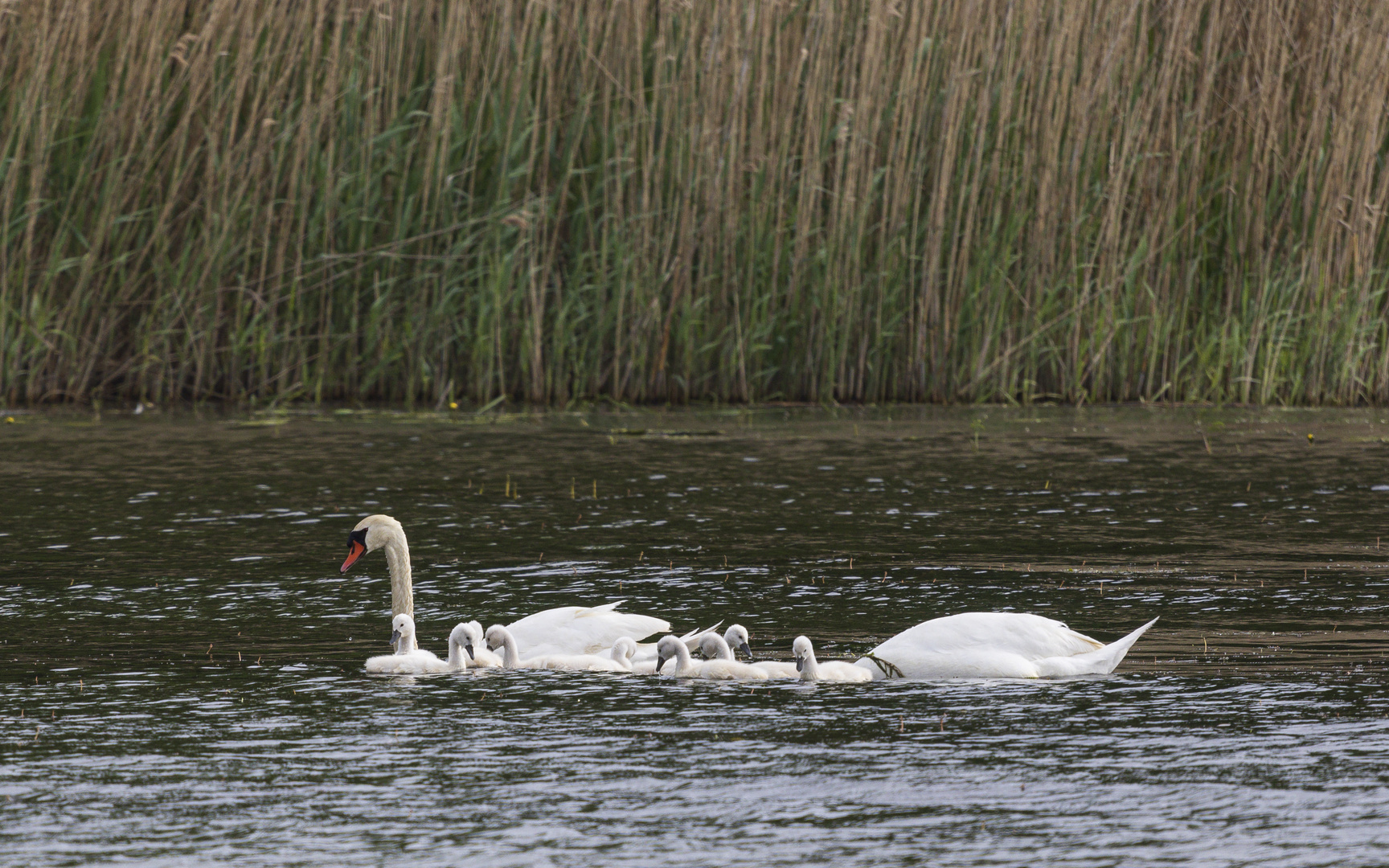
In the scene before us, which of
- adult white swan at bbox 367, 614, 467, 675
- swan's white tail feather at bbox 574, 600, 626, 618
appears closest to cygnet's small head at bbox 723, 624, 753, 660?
swan's white tail feather at bbox 574, 600, 626, 618

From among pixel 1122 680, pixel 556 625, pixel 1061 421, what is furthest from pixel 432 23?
pixel 1122 680

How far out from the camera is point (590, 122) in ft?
44.4

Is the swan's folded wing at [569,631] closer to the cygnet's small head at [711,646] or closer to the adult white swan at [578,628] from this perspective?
the adult white swan at [578,628]

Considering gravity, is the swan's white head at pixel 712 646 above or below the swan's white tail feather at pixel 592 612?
below

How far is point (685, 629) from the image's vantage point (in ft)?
23.4

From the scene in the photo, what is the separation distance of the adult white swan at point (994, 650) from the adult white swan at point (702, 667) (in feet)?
1.13

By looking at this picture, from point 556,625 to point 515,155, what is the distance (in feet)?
22.8

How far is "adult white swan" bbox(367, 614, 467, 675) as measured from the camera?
6.36m

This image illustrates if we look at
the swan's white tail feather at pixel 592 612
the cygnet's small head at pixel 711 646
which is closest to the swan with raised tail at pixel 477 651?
the swan's white tail feather at pixel 592 612

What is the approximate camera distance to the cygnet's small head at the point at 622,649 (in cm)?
664

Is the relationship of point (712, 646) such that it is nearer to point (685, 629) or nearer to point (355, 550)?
point (685, 629)

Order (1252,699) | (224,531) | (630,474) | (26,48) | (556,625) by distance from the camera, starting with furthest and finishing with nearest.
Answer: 1. (26,48)
2. (630,474)
3. (224,531)
4. (556,625)
5. (1252,699)

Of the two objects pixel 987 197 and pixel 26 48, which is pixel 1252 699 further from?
pixel 26 48

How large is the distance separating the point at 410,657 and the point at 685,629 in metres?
1.12
